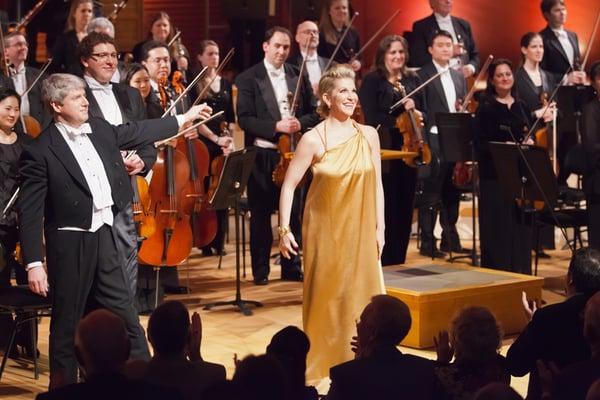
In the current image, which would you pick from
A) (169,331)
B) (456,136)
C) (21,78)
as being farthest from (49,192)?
(456,136)

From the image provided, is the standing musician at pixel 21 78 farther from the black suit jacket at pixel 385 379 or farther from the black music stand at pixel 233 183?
the black suit jacket at pixel 385 379

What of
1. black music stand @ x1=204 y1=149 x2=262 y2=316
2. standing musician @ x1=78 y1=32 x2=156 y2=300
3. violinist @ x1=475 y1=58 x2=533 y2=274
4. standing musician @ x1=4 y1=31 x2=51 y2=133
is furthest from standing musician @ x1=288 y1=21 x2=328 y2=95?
standing musician @ x1=78 y1=32 x2=156 y2=300

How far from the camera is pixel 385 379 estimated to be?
10.9 ft

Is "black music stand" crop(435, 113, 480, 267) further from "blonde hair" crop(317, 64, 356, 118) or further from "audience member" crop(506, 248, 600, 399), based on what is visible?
"audience member" crop(506, 248, 600, 399)

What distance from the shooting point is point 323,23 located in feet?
29.7

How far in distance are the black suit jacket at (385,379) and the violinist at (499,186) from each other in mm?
4278

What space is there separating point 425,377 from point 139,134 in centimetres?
206

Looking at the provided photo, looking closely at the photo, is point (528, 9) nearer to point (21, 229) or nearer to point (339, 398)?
point (21, 229)

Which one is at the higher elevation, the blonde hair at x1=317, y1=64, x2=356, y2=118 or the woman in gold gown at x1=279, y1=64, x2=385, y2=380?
the blonde hair at x1=317, y1=64, x2=356, y2=118

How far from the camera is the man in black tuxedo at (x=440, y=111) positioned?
835 centimetres

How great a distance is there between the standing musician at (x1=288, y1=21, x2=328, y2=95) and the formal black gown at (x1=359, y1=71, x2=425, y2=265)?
21.7 inches

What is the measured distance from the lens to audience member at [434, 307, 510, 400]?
131 inches

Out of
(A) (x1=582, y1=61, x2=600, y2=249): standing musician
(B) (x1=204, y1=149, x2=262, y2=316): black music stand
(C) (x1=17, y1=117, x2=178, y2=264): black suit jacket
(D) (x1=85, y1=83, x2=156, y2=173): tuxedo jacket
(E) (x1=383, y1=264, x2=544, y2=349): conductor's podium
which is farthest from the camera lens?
(A) (x1=582, y1=61, x2=600, y2=249): standing musician

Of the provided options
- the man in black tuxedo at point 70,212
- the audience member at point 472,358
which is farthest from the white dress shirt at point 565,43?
the audience member at point 472,358
